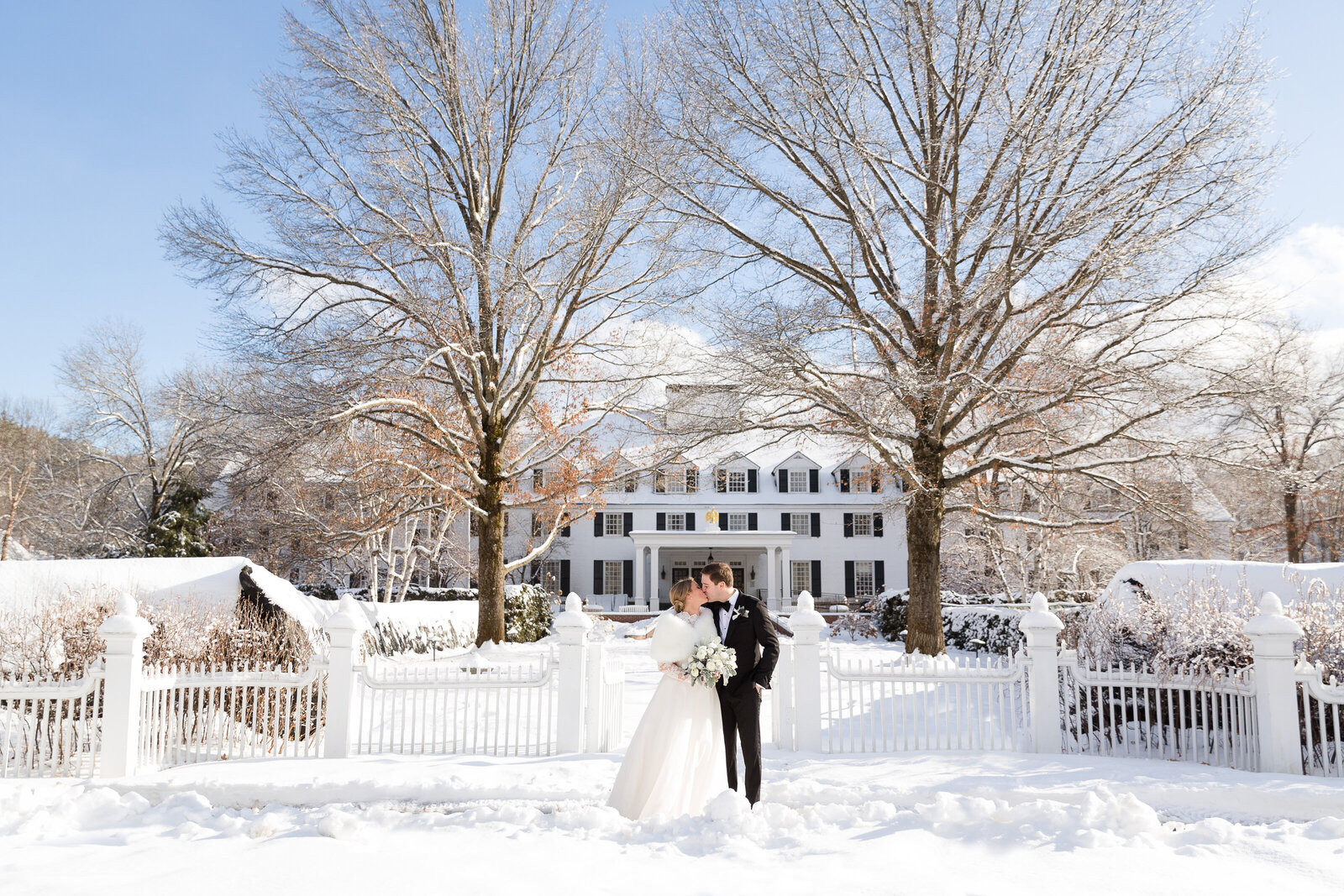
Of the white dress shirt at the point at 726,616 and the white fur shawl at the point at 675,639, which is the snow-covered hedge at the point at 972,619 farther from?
the white fur shawl at the point at 675,639

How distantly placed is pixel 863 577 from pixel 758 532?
5216 millimetres

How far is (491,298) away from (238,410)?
4.45 metres

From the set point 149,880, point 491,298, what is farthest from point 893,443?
point 149,880

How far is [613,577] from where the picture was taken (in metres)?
38.6

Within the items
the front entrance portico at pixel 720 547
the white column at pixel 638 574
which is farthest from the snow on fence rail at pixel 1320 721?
the white column at pixel 638 574

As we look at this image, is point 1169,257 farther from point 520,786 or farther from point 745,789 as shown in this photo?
point 520,786

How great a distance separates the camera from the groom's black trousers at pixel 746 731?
19.9 feet

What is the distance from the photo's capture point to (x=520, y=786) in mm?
6676

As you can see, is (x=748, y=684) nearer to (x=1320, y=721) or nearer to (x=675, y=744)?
(x=675, y=744)

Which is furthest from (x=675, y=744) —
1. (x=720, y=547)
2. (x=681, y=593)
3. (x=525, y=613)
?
(x=720, y=547)

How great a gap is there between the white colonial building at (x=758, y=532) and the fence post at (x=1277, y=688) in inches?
1161

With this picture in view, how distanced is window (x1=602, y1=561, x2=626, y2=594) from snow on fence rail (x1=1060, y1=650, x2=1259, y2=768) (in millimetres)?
30183

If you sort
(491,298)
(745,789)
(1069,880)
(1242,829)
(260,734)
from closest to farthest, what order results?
(1069,880) → (1242,829) → (745,789) → (260,734) → (491,298)

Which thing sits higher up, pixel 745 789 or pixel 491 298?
pixel 491 298
